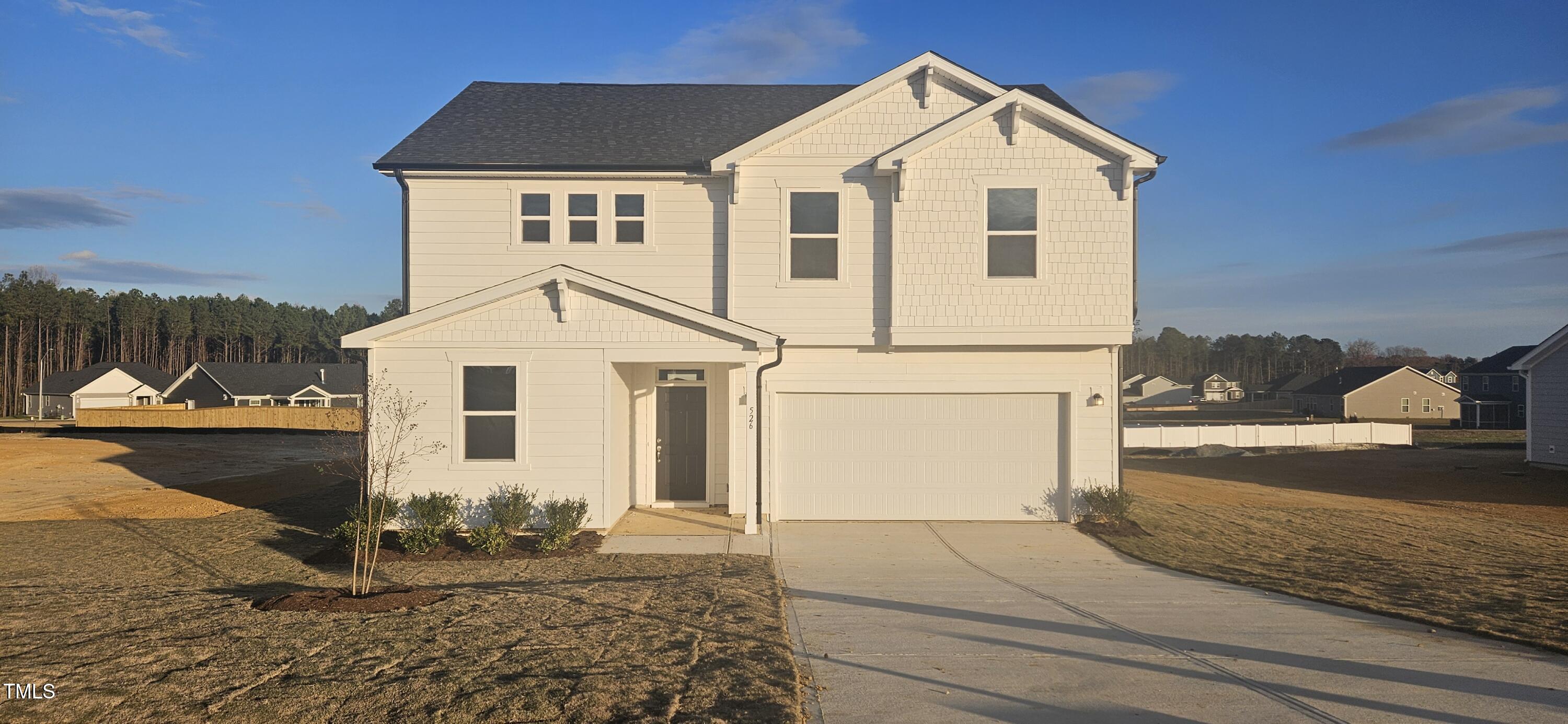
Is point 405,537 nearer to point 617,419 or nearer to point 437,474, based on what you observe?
point 437,474

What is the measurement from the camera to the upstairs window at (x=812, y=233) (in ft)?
48.0

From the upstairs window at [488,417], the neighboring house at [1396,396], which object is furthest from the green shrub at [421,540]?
the neighboring house at [1396,396]

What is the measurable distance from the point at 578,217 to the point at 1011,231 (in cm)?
696

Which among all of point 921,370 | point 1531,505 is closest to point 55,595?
point 921,370

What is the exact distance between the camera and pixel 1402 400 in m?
69.3

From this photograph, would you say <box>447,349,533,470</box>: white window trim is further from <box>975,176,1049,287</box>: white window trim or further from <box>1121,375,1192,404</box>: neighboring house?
<box>1121,375,1192,404</box>: neighboring house

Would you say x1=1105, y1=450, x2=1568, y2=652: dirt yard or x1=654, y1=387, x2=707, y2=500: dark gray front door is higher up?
x1=654, y1=387, x2=707, y2=500: dark gray front door

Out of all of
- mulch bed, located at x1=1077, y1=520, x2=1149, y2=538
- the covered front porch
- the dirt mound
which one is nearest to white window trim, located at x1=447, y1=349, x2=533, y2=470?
the covered front porch

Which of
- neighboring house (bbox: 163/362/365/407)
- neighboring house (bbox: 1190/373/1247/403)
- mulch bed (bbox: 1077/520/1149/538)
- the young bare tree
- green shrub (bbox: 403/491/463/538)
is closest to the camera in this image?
green shrub (bbox: 403/491/463/538)

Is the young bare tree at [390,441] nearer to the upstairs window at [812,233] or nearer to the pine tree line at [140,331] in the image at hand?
the upstairs window at [812,233]

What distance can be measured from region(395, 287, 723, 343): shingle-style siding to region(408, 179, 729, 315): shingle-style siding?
1.57 meters

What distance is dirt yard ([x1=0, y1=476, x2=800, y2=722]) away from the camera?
5836 mm

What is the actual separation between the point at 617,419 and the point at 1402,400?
7396cm

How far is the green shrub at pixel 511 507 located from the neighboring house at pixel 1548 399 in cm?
2821
